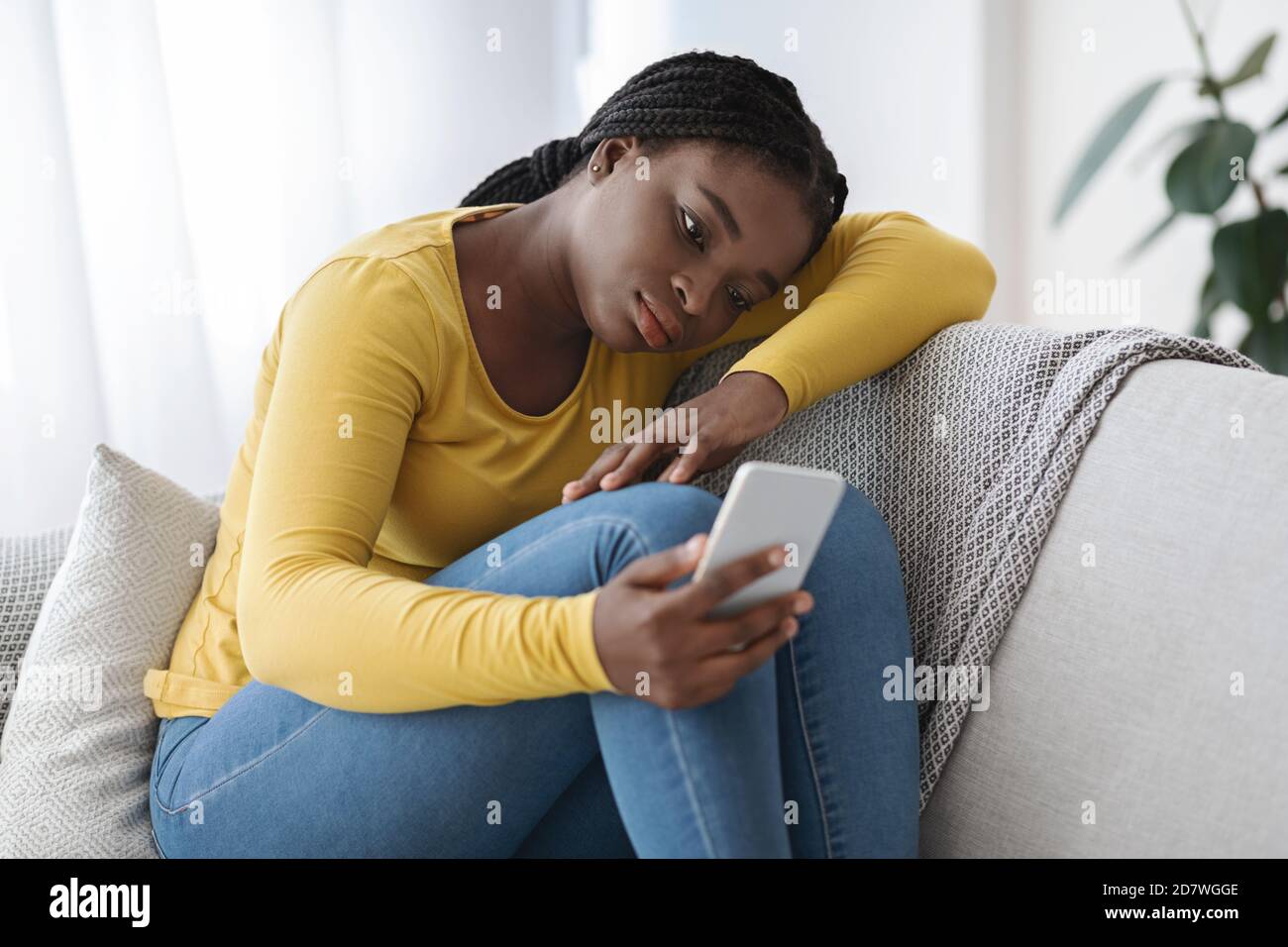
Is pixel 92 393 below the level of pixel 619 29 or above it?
below

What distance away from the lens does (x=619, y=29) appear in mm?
Answer: 2008

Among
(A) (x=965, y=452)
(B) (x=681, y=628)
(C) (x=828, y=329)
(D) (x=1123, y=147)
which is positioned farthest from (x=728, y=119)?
(D) (x=1123, y=147)

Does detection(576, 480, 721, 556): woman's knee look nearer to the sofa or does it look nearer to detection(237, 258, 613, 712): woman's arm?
detection(237, 258, 613, 712): woman's arm

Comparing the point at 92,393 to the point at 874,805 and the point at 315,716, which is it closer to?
the point at 315,716

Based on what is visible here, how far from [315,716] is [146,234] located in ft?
3.64

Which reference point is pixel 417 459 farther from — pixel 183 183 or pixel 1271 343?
pixel 1271 343

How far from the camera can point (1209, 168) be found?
5.77 feet

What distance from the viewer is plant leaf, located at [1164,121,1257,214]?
1748 mm

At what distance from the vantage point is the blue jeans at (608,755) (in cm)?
75

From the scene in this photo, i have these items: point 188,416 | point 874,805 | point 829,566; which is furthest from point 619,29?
point 874,805

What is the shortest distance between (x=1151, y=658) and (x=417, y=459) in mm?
598

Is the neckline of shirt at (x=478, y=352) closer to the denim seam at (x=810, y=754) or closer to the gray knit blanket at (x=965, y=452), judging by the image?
the gray knit blanket at (x=965, y=452)

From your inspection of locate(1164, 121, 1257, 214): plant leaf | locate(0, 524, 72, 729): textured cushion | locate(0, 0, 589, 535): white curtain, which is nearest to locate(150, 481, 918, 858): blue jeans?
locate(0, 524, 72, 729): textured cushion

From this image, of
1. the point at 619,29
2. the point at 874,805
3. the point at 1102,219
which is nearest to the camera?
the point at 874,805
